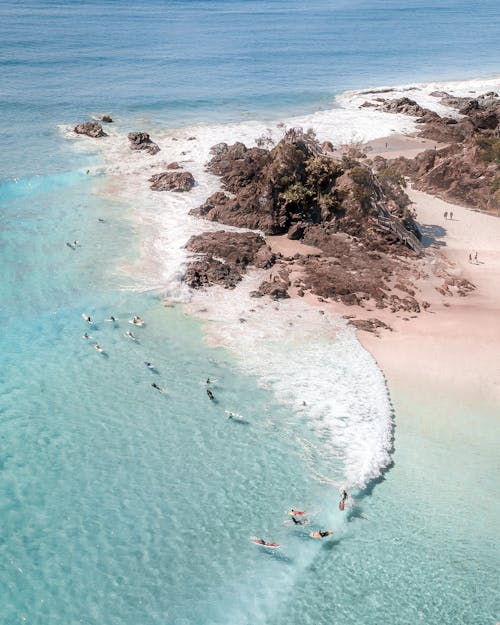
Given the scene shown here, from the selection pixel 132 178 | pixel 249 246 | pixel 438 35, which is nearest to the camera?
pixel 249 246

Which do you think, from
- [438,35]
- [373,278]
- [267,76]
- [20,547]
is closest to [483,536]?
[20,547]

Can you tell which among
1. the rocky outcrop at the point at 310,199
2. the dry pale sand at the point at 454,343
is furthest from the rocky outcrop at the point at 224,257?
the dry pale sand at the point at 454,343

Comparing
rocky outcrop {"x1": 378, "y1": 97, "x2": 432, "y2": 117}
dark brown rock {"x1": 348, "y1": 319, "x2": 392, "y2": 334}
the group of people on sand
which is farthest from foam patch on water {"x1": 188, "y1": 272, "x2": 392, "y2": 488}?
rocky outcrop {"x1": 378, "y1": 97, "x2": 432, "y2": 117}

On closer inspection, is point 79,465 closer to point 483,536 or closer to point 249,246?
point 483,536

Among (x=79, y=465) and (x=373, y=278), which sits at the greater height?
(x=373, y=278)

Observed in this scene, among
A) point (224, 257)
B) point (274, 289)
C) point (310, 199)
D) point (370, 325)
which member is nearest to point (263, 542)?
point (370, 325)

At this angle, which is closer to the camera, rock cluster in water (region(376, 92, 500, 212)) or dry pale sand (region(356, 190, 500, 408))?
dry pale sand (region(356, 190, 500, 408))

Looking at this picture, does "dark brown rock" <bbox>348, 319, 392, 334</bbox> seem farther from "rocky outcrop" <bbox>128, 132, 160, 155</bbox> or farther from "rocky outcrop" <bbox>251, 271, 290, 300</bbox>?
"rocky outcrop" <bbox>128, 132, 160, 155</bbox>
